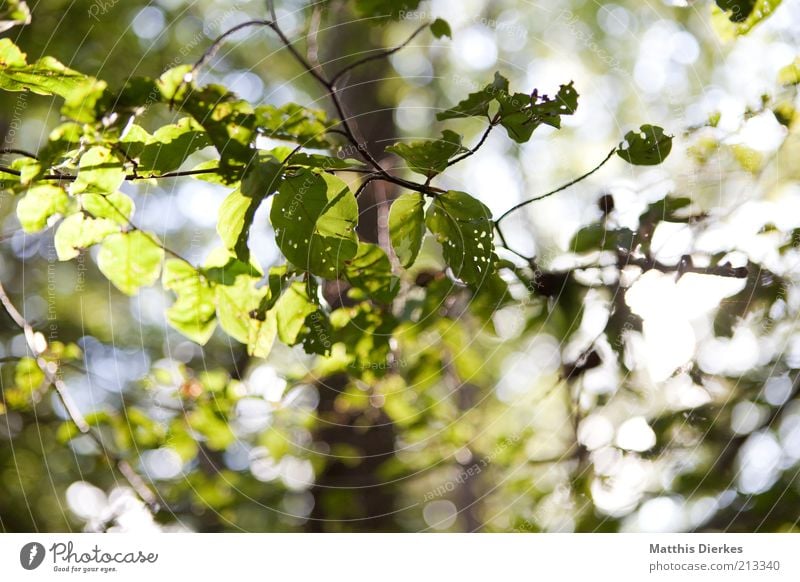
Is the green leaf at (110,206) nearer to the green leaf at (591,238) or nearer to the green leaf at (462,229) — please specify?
the green leaf at (462,229)

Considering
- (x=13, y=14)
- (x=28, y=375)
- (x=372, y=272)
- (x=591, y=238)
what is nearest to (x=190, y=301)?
(x=372, y=272)

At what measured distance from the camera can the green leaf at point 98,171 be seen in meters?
0.40

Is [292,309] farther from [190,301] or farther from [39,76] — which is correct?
[39,76]

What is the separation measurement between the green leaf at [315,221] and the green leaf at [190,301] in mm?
90

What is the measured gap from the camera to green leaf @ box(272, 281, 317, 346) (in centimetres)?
48

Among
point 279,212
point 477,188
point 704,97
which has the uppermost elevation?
point 704,97

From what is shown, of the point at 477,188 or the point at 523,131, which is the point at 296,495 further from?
the point at 523,131

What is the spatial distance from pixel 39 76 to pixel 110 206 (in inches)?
3.6

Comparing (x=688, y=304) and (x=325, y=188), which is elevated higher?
(x=688, y=304)

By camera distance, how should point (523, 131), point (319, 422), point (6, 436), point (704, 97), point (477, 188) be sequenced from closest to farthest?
point (523, 131) < point (477, 188) < point (704, 97) < point (319, 422) < point (6, 436)

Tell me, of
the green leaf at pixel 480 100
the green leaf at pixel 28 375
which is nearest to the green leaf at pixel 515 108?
the green leaf at pixel 480 100
